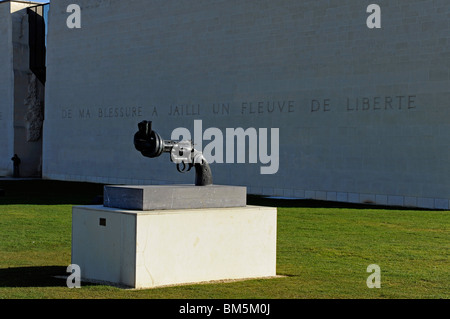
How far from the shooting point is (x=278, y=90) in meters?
26.2

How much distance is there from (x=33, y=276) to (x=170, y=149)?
7.75ft

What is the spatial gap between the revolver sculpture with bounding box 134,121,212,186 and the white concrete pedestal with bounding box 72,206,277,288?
2.07 ft

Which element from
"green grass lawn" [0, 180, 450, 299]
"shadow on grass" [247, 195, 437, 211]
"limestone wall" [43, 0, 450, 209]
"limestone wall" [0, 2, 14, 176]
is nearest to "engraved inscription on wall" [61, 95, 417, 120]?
"limestone wall" [43, 0, 450, 209]

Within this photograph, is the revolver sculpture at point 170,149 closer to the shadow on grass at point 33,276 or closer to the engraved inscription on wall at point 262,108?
the shadow on grass at point 33,276

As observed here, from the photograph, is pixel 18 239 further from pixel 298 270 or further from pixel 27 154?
pixel 27 154

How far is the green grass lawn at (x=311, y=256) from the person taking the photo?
28.7 ft

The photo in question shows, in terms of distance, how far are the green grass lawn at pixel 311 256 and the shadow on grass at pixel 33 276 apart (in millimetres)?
12

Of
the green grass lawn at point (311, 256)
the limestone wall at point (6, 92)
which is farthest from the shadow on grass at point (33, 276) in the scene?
the limestone wall at point (6, 92)

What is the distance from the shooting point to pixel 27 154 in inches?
1563

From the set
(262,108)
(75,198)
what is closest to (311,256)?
(75,198)

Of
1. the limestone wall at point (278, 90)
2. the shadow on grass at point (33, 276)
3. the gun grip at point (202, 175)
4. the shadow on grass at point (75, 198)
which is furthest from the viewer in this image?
the limestone wall at point (278, 90)

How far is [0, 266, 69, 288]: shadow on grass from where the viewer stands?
9.11 meters

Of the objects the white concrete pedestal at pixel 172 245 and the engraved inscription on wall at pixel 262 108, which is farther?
the engraved inscription on wall at pixel 262 108
